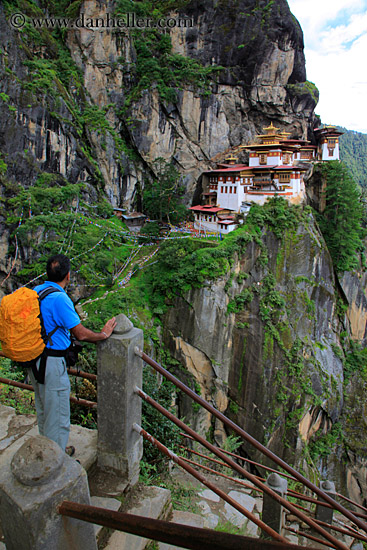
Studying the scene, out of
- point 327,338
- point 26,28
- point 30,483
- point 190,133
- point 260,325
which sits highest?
point 26,28

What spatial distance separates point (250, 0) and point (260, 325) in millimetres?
23739

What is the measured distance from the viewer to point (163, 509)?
2.92 meters

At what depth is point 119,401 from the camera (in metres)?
2.84

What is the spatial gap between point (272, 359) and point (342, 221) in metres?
13.0

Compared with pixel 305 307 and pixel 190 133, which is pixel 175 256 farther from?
pixel 190 133

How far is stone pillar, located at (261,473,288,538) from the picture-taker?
4062mm

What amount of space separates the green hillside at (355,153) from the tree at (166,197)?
43.5 metres

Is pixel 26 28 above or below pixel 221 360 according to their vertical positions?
above

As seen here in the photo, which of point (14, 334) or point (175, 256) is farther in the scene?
point (175, 256)

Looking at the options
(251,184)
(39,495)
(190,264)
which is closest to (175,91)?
(251,184)

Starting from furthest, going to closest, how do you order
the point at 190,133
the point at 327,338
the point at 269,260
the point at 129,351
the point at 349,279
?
the point at 190,133
the point at 349,279
the point at 327,338
the point at 269,260
the point at 129,351

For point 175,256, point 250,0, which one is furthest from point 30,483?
point 250,0
